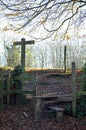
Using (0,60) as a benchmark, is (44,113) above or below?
below

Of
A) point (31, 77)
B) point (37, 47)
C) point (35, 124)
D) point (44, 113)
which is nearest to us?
point (35, 124)

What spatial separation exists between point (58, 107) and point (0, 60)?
67.0ft

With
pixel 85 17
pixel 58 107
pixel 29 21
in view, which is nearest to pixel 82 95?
pixel 58 107

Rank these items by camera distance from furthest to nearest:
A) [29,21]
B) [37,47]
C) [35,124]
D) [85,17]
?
[37,47] → [85,17] → [29,21] → [35,124]

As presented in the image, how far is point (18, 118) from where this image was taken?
9.44m

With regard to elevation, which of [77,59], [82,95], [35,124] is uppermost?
[77,59]

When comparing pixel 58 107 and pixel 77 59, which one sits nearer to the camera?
pixel 58 107

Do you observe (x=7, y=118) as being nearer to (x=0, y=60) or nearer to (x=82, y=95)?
(x=82, y=95)

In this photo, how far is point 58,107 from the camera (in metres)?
9.72

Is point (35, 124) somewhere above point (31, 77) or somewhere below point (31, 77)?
below

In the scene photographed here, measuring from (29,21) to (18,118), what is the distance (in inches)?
165

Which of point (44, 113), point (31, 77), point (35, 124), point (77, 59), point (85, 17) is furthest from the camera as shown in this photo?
point (77, 59)

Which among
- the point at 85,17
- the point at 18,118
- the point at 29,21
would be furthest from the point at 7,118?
the point at 85,17

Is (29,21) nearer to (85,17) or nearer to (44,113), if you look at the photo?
(85,17)
